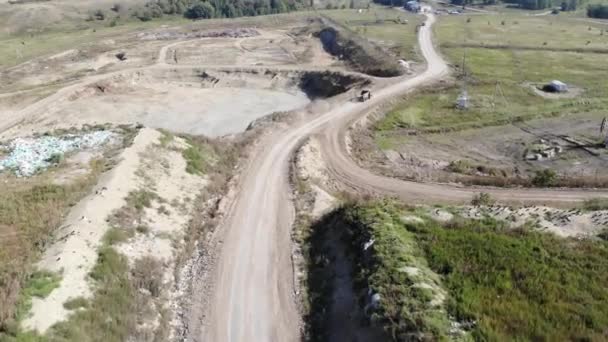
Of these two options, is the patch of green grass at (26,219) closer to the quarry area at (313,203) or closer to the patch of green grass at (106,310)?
the quarry area at (313,203)

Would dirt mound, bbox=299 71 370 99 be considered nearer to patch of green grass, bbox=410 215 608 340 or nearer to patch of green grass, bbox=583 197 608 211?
patch of green grass, bbox=583 197 608 211

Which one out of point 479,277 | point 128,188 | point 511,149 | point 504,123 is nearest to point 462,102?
point 504,123

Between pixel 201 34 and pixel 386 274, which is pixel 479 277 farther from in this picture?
pixel 201 34

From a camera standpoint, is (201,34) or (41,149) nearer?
(41,149)

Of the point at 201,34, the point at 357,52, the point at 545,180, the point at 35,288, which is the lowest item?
the point at 545,180

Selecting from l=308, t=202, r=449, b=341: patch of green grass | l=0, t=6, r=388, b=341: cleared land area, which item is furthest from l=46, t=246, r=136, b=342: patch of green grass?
l=308, t=202, r=449, b=341: patch of green grass

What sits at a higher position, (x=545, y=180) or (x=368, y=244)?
(x=368, y=244)

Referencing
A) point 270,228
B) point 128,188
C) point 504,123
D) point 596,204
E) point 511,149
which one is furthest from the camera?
point 504,123

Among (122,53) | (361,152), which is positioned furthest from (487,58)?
(122,53)
